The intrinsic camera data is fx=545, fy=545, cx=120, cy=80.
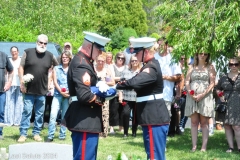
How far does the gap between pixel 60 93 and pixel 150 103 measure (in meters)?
3.98

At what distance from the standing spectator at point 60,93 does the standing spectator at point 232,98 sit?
3054 millimetres

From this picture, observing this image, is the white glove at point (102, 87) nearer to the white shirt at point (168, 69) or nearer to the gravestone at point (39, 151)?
the gravestone at point (39, 151)

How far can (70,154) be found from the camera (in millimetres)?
6734

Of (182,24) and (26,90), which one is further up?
(182,24)

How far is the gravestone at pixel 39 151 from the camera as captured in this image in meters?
6.62

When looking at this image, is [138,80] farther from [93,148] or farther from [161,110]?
[93,148]

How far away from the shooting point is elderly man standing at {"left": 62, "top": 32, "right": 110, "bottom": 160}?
6.27 m

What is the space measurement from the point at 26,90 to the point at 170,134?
3516 mm

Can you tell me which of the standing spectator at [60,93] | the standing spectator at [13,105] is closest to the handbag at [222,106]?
the standing spectator at [60,93]

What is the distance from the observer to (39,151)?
662 cm

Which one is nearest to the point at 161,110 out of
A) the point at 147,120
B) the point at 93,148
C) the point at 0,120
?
the point at 147,120

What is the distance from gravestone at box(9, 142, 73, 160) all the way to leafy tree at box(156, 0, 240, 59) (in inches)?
142

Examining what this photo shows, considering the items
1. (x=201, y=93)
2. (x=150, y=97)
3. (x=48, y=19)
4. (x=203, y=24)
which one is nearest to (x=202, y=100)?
(x=201, y=93)

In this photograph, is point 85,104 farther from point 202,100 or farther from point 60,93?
point 60,93
